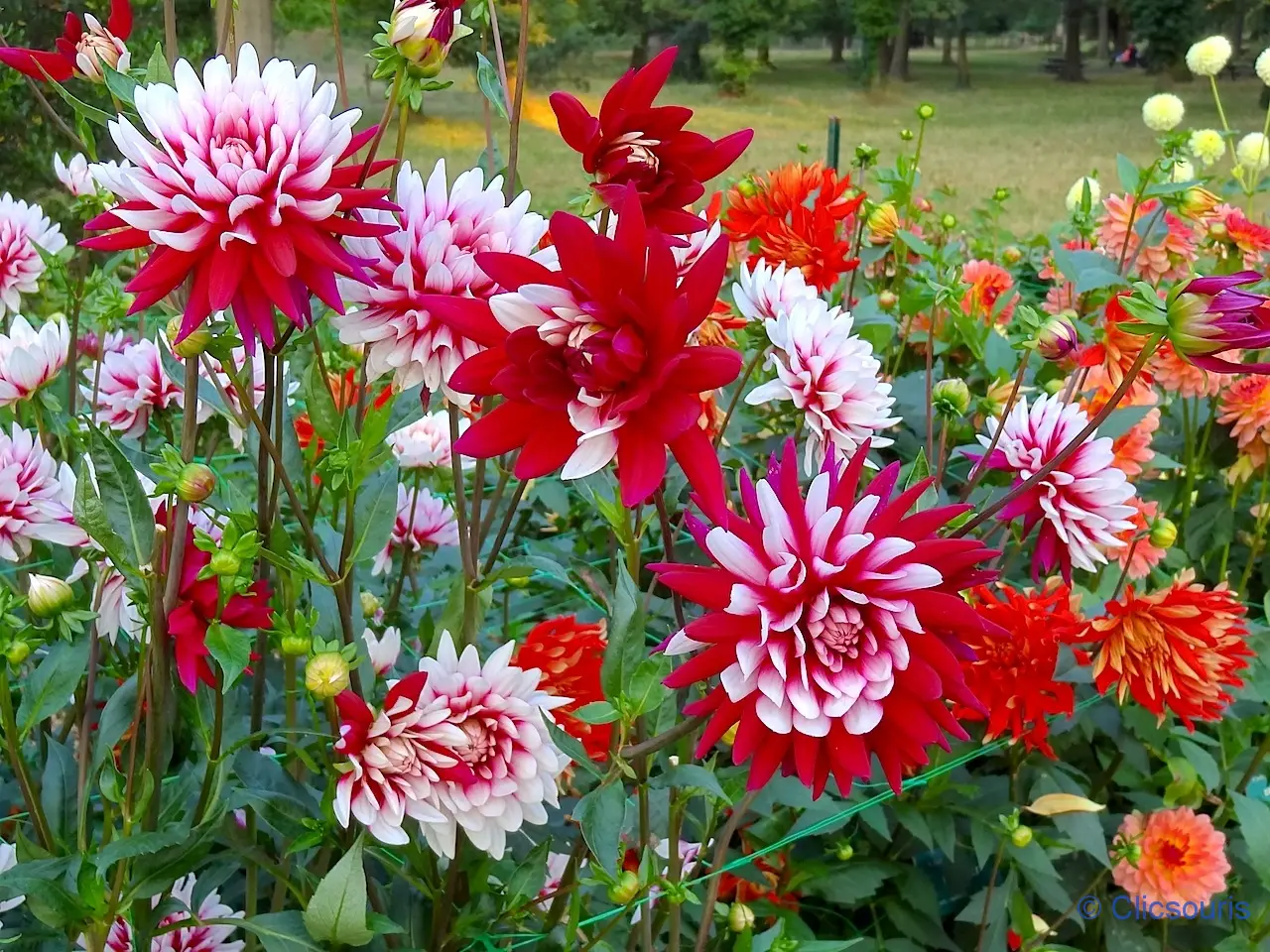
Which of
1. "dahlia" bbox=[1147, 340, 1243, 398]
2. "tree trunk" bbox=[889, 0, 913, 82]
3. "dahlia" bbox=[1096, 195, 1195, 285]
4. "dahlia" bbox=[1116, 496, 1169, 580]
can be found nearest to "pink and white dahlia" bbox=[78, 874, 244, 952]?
"dahlia" bbox=[1116, 496, 1169, 580]

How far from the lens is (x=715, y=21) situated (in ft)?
27.7

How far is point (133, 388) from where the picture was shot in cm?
70

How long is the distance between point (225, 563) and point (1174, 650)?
58cm

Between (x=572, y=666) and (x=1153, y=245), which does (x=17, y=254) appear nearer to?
(x=572, y=666)

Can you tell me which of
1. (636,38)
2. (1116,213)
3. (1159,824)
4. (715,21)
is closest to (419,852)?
(1159,824)

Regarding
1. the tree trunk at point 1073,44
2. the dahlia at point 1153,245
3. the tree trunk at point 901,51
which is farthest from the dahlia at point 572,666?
the tree trunk at point 1073,44

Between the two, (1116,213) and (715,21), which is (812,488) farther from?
(715,21)

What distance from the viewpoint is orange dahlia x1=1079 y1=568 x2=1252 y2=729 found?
0.69 meters

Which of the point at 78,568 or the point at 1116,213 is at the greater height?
the point at 1116,213

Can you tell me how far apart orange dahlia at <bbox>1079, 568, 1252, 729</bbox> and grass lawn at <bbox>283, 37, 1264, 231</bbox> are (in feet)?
7.92

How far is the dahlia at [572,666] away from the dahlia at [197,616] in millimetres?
187

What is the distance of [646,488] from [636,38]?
25.9 ft

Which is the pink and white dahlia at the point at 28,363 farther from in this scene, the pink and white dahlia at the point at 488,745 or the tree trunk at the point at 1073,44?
the tree trunk at the point at 1073,44

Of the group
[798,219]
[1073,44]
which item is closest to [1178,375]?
[798,219]
